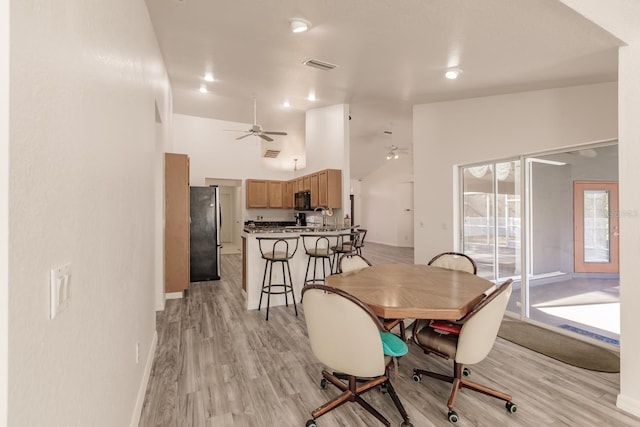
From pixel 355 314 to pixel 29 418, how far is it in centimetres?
136

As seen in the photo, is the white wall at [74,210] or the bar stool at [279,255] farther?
the bar stool at [279,255]

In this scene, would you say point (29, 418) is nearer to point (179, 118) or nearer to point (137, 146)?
point (137, 146)

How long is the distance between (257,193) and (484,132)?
→ 6.11 m

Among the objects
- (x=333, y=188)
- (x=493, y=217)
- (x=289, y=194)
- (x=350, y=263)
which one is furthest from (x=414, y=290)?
(x=289, y=194)

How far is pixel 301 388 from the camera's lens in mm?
2357

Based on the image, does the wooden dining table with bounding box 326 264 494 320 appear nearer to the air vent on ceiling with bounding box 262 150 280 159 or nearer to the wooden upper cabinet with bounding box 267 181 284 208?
the wooden upper cabinet with bounding box 267 181 284 208

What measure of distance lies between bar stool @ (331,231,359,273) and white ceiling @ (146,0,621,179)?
2236 millimetres

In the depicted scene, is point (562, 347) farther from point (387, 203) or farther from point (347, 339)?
point (387, 203)

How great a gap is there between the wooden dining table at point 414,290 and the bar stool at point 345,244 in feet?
4.50

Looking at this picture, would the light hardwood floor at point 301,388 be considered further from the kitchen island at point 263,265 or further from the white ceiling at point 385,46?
the white ceiling at point 385,46

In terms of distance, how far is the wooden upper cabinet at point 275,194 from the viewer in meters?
8.96

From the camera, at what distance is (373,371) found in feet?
5.89

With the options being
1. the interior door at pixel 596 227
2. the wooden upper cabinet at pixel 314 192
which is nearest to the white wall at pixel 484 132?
the interior door at pixel 596 227

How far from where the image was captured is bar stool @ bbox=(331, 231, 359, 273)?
14.5ft
